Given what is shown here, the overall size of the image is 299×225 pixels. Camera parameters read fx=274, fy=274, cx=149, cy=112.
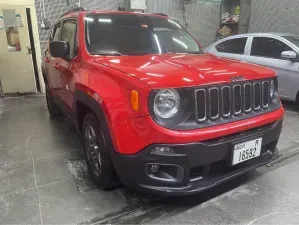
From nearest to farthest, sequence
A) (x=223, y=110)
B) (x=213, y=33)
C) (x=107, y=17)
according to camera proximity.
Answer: (x=223, y=110), (x=107, y=17), (x=213, y=33)

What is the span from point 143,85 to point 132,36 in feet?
4.03

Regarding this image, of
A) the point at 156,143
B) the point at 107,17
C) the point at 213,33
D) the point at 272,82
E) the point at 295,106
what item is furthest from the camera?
the point at 213,33

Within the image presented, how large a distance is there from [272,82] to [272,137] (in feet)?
1.64

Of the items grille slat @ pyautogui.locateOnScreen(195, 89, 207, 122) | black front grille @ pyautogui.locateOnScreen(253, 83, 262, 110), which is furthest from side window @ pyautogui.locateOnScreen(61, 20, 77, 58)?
black front grille @ pyautogui.locateOnScreen(253, 83, 262, 110)

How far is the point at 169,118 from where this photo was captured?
1852mm

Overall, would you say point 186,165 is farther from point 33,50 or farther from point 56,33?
point 33,50

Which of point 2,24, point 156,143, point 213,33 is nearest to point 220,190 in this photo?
point 156,143

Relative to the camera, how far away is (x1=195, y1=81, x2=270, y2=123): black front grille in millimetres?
1908

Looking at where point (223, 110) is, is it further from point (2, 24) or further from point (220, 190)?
point (2, 24)

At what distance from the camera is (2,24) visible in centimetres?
587

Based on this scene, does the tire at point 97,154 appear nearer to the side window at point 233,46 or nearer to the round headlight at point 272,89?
the round headlight at point 272,89

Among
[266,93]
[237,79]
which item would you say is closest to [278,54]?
[266,93]

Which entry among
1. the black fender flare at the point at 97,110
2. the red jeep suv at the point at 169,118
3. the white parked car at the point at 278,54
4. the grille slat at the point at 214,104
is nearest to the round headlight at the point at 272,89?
the red jeep suv at the point at 169,118

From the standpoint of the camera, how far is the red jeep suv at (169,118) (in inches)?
71.5
